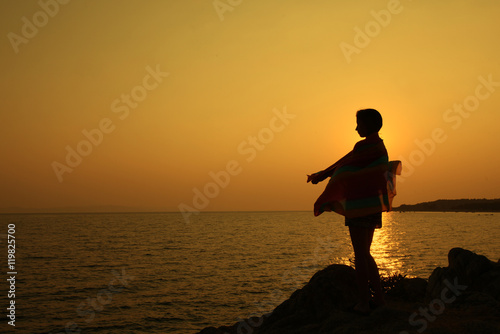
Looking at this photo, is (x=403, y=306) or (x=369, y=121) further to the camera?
(x=403, y=306)

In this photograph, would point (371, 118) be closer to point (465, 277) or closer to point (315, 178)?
point (315, 178)

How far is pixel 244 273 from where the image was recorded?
105 feet

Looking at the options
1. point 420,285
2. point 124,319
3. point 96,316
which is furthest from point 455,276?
point 96,316

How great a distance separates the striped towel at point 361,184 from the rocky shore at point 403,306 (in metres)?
1.64

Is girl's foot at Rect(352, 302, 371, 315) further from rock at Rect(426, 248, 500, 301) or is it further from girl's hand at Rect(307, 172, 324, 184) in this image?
rock at Rect(426, 248, 500, 301)

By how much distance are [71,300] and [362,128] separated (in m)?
22.9

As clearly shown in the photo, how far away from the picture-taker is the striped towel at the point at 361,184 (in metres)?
5.98

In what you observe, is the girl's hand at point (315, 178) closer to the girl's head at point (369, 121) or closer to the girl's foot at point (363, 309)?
the girl's head at point (369, 121)

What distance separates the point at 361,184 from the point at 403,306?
3968mm

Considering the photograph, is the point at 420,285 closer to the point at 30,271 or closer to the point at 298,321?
the point at 298,321

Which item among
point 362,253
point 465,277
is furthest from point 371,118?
point 465,277

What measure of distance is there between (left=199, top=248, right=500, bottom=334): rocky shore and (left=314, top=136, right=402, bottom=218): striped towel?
1.64 metres

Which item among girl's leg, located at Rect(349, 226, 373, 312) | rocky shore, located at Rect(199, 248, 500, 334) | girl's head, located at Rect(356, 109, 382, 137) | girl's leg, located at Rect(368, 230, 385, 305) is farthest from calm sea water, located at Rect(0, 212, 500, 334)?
girl's head, located at Rect(356, 109, 382, 137)

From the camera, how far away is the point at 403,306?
857 centimetres
